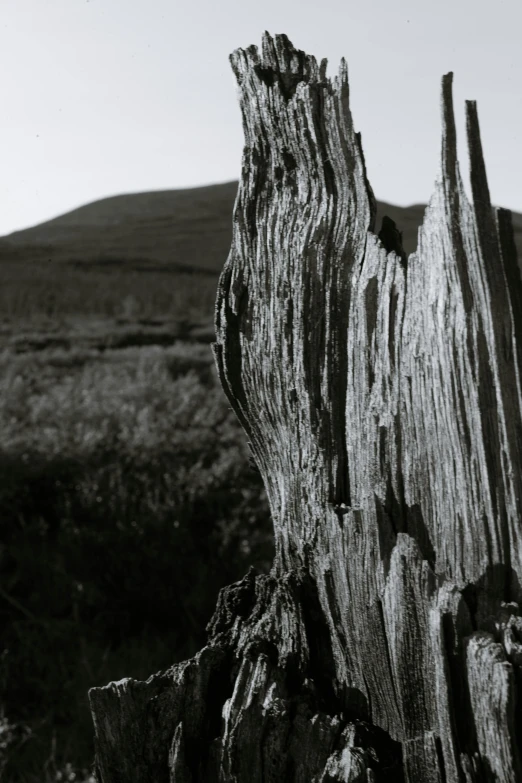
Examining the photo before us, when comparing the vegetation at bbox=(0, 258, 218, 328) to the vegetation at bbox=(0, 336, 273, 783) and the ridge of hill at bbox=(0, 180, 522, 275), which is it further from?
the vegetation at bbox=(0, 336, 273, 783)

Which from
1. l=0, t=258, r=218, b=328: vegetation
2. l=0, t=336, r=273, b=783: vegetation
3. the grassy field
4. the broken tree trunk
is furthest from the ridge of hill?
the broken tree trunk

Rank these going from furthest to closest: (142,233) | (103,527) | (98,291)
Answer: (142,233)
(98,291)
(103,527)

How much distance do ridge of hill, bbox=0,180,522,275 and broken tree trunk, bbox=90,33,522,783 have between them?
27.4ft

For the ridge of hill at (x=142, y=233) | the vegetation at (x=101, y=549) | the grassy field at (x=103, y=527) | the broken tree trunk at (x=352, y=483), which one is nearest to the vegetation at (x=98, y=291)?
the ridge of hill at (x=142, y=233)

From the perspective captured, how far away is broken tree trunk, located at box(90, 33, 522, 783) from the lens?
139 centimetres

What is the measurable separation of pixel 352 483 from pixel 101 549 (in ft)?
13.9

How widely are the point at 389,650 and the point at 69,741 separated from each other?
A: 3.78 meters

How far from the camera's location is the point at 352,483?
164cm

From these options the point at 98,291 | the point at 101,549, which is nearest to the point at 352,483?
the point at 101,549

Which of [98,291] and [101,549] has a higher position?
[98,291]

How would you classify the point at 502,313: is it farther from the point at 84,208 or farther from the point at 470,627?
the point at 84,208

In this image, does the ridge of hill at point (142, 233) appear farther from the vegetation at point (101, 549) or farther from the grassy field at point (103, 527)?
the vegetation at point (101, 549)

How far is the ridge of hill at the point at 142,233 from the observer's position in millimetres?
10156

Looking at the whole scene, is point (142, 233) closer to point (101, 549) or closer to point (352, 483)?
point (101, 549)
